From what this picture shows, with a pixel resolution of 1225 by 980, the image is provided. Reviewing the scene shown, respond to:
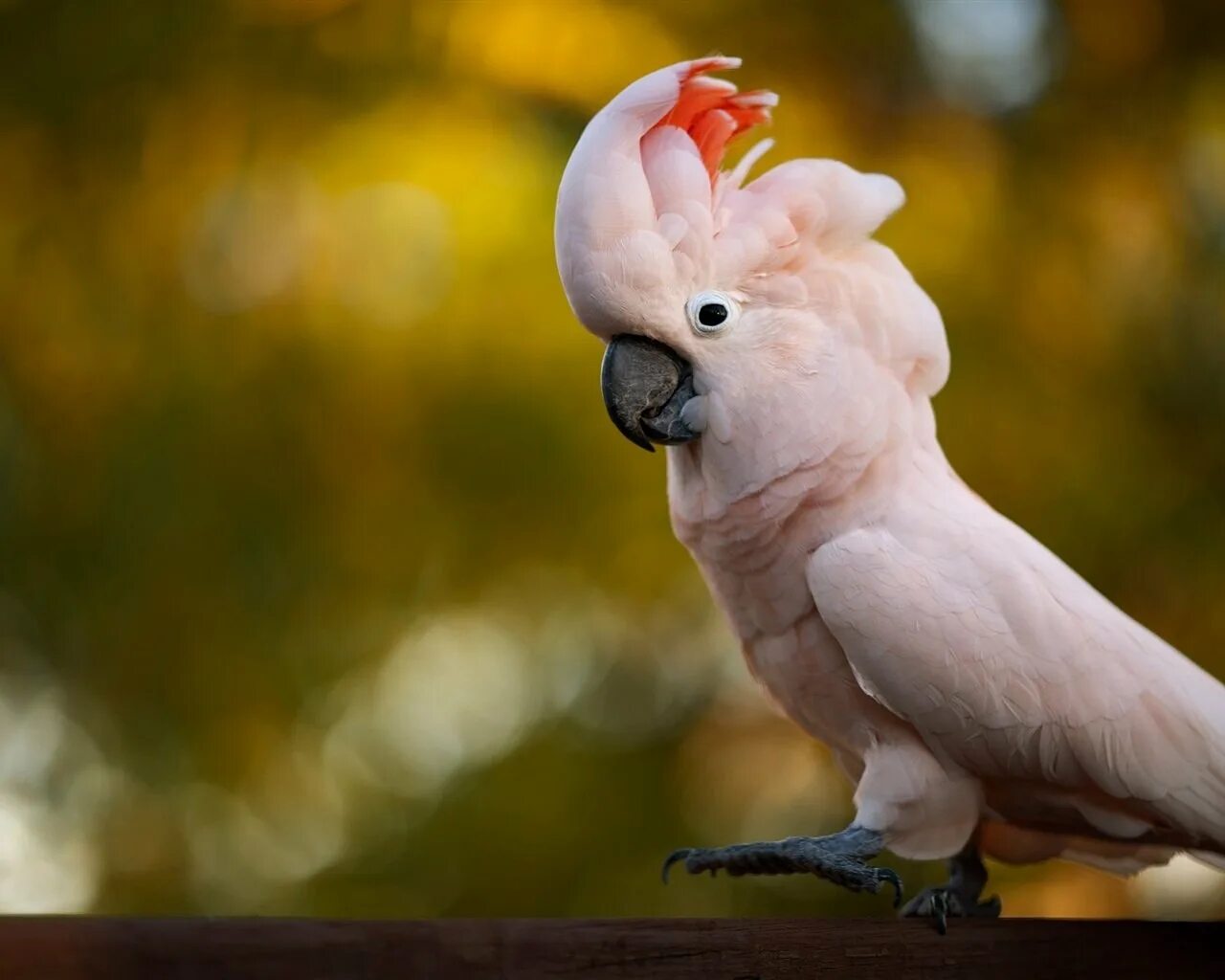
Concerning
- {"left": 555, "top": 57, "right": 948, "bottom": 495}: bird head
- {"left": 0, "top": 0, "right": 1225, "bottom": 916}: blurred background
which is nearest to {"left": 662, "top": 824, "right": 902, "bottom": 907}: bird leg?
{"left": 555, "top": 57, "right": 948, "bottom": 495}: bird head

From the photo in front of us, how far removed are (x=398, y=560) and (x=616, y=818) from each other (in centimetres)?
75

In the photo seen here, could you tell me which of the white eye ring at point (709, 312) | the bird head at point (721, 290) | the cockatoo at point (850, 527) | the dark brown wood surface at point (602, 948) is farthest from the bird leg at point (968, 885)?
the white eye ring at point (709, 312)

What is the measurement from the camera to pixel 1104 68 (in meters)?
3.08

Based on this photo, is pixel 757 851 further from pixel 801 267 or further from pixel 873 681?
pixel 801 267

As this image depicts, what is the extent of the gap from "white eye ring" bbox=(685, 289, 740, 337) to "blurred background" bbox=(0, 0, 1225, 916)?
159 centimetres

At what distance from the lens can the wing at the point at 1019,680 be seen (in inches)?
51.7

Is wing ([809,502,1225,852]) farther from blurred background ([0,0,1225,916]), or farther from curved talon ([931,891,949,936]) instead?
blurred background ([0,0,1225,916])

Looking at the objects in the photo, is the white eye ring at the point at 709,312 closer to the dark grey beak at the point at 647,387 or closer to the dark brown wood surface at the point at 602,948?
the dark grey beak at the point at 647,387

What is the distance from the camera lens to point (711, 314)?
53.3 inches

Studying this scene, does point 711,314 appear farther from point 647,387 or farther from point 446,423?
point 446,423

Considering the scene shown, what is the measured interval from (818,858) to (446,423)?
1.84m

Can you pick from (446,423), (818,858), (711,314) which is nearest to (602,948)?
(818,858)

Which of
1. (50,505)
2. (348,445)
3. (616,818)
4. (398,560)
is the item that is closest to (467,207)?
(348,445)

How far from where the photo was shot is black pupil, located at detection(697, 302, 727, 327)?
53.1 inches
